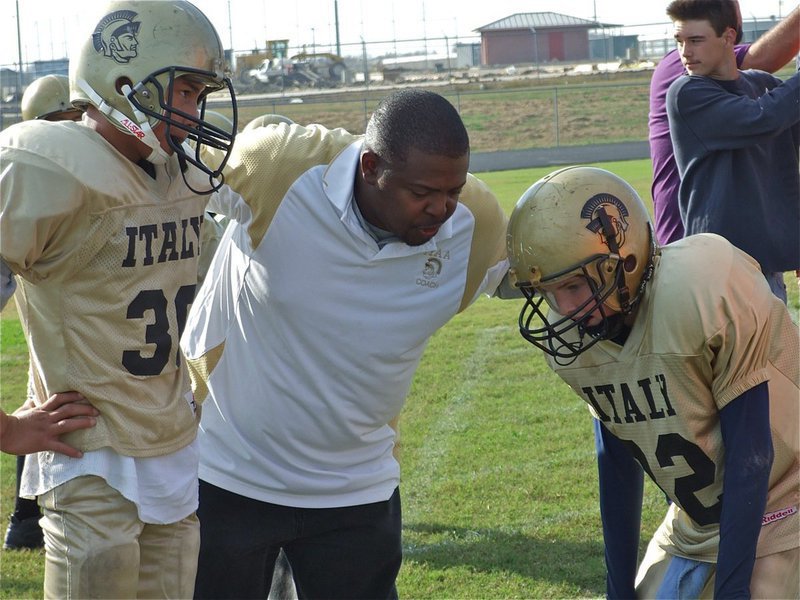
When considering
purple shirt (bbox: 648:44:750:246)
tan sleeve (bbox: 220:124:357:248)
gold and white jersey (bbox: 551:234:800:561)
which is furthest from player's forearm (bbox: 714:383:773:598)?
purple shirt (bbox: 648:44:750:246)

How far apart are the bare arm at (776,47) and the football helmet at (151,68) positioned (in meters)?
2.96

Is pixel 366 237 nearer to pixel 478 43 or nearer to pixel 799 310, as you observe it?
pixel 799 310

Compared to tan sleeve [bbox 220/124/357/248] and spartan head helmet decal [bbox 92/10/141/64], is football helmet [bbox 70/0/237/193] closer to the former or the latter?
spartan head helmet decal [bbox 92/10/141/64]

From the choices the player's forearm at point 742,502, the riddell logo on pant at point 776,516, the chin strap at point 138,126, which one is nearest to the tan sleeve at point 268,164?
the chin strap at point 138,126

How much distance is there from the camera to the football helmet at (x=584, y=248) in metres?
2.74

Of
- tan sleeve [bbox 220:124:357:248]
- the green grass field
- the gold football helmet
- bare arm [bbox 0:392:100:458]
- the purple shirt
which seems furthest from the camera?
the purple shirt

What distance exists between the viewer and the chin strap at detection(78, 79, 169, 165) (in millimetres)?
2600

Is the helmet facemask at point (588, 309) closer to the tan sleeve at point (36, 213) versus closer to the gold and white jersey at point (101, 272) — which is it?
the gold and white jersey at point (101, 272)

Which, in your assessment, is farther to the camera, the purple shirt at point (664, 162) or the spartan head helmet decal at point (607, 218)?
the purple shirt at point (664, 162)

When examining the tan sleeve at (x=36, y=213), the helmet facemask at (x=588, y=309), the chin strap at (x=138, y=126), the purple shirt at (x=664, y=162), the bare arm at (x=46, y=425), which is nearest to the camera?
the tan sleeve at (x=36, y=213)

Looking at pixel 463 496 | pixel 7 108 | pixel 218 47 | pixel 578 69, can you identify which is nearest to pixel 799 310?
pixel 463 496

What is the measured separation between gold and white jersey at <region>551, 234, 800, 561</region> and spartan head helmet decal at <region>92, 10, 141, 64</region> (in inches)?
55.5

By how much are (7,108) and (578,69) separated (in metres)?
19.6

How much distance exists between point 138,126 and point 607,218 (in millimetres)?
1191
